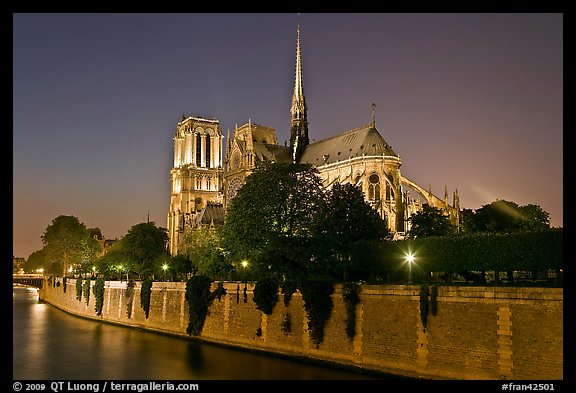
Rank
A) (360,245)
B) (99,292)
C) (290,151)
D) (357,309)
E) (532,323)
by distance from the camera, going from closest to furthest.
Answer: (532,323) < (357,309) < (360,245) < (99,292) < (290,151)

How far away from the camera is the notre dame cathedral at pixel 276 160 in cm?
6594

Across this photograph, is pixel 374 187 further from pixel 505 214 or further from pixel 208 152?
pixel 208 152

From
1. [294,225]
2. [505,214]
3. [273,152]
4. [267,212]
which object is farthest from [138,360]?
[273,152]

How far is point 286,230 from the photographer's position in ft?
135

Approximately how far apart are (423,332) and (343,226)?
14.7 m

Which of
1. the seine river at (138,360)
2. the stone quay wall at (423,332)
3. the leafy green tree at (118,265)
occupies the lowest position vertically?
the seine river at (138,360)

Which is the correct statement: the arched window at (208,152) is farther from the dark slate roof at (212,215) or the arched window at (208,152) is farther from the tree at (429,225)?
the tree at (429,225)

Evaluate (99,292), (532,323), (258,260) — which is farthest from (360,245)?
(99,292)

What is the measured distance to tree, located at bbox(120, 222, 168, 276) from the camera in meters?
66.7

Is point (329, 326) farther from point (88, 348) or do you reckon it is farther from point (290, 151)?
point (290, 151)

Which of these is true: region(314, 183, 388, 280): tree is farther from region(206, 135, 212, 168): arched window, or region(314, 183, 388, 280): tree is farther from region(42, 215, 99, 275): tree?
region(206, 135, 212, 168): arched window

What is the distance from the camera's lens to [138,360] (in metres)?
31.2

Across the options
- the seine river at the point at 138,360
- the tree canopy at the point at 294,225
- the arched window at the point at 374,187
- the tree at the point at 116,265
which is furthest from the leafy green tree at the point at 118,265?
the arched window at the point at 374,187
